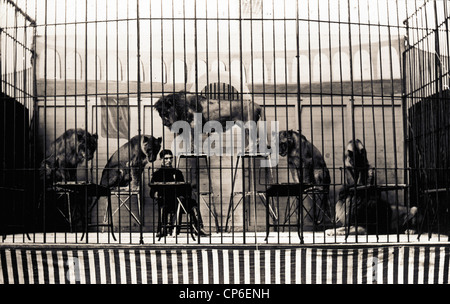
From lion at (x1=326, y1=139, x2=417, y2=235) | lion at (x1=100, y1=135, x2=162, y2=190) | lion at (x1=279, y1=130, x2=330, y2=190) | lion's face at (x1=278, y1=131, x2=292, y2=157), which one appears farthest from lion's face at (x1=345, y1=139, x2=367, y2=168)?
lion at (x1=100, y1=135, x2=162, y2=190)

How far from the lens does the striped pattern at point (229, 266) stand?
604 cm

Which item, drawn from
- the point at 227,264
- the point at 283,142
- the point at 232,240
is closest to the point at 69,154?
the point at 283,142

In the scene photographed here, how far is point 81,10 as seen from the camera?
36.6 ft

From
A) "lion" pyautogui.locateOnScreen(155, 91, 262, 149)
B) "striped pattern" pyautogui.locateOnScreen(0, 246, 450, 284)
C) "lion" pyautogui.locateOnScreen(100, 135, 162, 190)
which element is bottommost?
"striped pattern" pyautogui.locateOnScreen(0, 246, 450, 284)

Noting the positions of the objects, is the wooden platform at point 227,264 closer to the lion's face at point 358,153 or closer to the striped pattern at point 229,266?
the striped pattern at point 229,266

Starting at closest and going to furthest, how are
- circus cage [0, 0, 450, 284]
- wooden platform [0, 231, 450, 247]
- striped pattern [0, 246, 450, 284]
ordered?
striped pattern [0, 246, 450, 284] → wooden platform [0, 231, 450, 247] → circus cage [0, 0, 450, 284]

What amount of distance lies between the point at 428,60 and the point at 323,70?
6.82 ft

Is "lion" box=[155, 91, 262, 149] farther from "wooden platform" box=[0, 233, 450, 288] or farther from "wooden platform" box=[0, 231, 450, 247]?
"wooden platform" box=[0, 233, 450, 288]

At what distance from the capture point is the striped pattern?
604cm

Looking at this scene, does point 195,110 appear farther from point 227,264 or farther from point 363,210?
point 227,264

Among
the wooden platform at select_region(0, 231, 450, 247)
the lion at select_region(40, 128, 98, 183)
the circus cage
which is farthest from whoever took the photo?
the lion at select_region(40, 128, 98, 183)

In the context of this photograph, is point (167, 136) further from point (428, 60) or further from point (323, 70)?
point (428, 60)

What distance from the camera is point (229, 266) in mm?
6035
